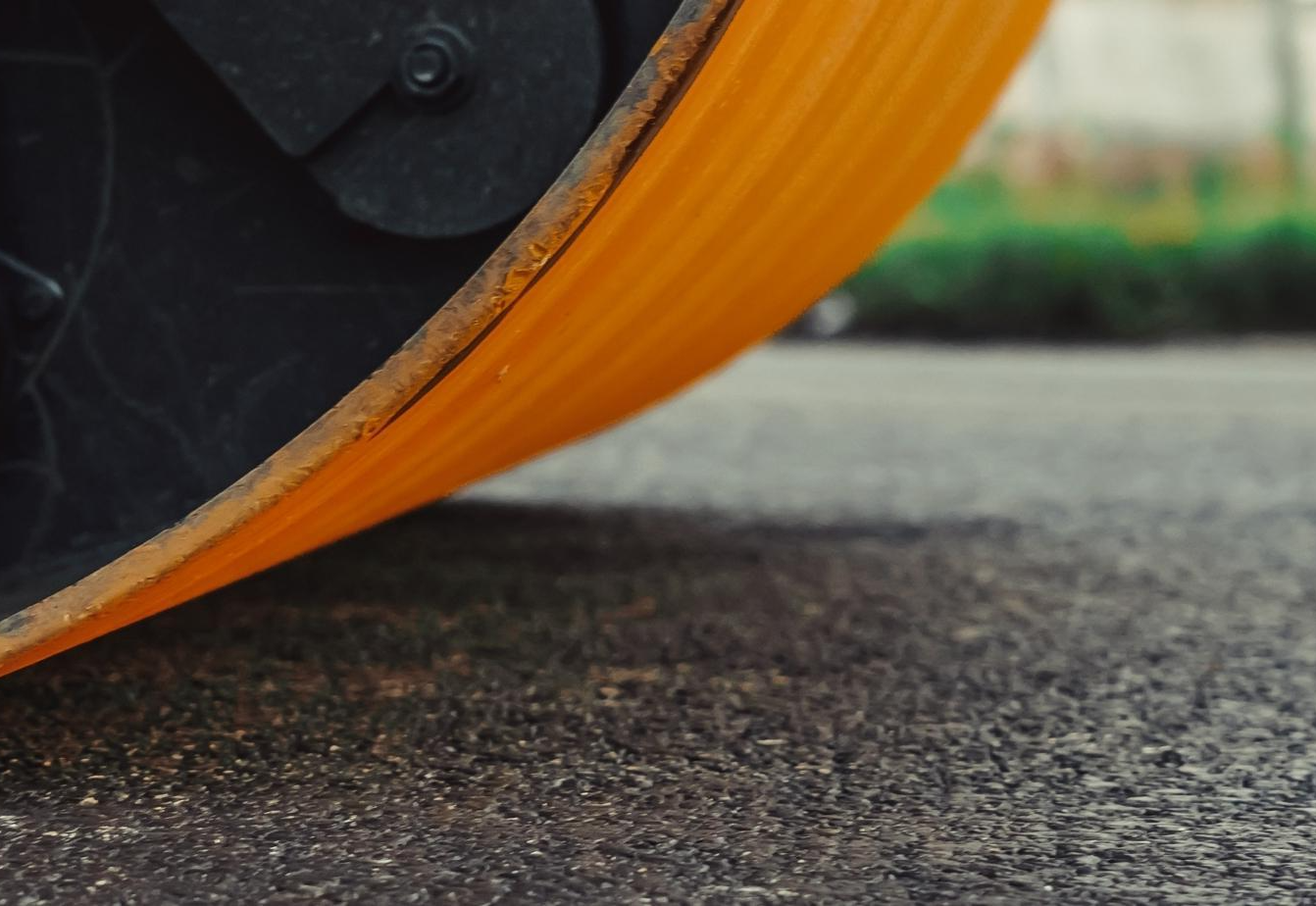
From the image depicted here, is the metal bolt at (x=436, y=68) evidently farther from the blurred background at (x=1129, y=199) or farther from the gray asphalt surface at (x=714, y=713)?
the blurred background at (x=1129, y=199)

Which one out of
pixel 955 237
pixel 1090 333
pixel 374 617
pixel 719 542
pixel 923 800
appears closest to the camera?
→ pixel 923 800

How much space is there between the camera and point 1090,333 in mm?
7375

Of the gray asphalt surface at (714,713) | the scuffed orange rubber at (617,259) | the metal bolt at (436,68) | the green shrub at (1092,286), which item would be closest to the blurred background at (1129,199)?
the green shrub at (1092,286)

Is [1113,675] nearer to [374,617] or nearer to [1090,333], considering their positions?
[374,617]

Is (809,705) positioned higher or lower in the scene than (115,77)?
lower

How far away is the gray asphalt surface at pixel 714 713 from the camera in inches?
43.9

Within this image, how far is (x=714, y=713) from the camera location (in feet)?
4.89

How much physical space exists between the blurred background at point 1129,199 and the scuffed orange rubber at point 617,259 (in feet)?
19.8

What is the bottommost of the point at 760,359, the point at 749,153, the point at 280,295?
the point at 760,359

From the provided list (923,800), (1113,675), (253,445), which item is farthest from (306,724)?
(1113,675)

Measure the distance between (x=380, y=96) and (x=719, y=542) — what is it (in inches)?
46.3

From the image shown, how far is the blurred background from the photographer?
24.2 feet

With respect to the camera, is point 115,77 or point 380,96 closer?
point 380,96

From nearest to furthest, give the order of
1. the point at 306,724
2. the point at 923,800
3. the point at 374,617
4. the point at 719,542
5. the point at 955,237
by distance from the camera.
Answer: the point at 923,800 < the point at 306,724 < the point at 374,617 < the point at 719,542 < the point at 955,237
